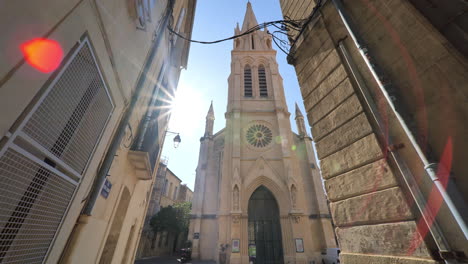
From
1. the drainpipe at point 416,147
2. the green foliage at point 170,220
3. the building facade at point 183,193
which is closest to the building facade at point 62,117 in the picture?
the drainpipe at point 416,147

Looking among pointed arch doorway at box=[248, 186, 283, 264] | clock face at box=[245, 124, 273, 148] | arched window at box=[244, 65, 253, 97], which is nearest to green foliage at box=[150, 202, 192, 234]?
pointed arch doorway at box=[248, 186, 283, 264]

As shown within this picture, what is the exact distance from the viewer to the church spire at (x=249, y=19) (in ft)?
97.5

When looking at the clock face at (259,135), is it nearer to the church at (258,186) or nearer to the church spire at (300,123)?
the church at (258,186)

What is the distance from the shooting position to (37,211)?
2.11m

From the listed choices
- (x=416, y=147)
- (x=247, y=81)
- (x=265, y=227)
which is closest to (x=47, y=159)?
(x=416, y=147)

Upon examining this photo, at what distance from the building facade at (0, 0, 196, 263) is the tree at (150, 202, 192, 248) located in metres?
22.8

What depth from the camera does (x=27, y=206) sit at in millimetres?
1982

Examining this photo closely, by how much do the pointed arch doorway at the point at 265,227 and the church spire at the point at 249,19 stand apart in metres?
26.1

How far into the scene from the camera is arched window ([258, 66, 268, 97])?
23.3 m

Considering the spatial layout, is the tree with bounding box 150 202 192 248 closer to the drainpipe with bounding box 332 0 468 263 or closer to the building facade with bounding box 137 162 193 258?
the building facade with bounding box 137 162 193 258

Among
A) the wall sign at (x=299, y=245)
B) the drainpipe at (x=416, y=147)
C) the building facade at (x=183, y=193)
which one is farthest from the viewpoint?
the building facade at (x=183, y=193)

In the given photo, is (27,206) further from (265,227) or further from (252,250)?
(265,227)

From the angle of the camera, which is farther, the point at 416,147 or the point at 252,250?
the point at 252,250

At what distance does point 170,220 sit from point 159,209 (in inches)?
153
